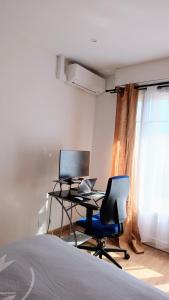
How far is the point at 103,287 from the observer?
1.09 m

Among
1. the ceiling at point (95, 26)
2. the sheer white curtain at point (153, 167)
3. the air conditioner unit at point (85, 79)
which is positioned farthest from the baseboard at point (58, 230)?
the ceiling at point (95, 26)

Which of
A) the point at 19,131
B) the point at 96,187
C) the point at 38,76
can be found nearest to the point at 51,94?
the point at 38,76

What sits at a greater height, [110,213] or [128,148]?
[128,148]

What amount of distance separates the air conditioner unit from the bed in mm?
2279

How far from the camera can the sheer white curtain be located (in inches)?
115

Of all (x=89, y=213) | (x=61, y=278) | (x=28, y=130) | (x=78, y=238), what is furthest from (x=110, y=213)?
(x=28, y=130)

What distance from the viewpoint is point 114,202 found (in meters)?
2.34

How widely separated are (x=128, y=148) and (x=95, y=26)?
1.60 m

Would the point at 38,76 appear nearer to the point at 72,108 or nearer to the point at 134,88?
the point at 72,108

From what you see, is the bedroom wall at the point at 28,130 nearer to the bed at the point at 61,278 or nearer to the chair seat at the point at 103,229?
the chair seat at the point at 103,229

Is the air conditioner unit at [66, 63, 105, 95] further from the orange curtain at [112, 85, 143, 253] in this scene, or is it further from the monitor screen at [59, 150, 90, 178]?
the monitor screen at [59, 150, 90, 178]

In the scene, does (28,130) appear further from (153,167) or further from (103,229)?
(153,167)

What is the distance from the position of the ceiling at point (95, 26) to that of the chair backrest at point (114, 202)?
1.50 metres

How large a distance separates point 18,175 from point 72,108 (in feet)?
4.16
